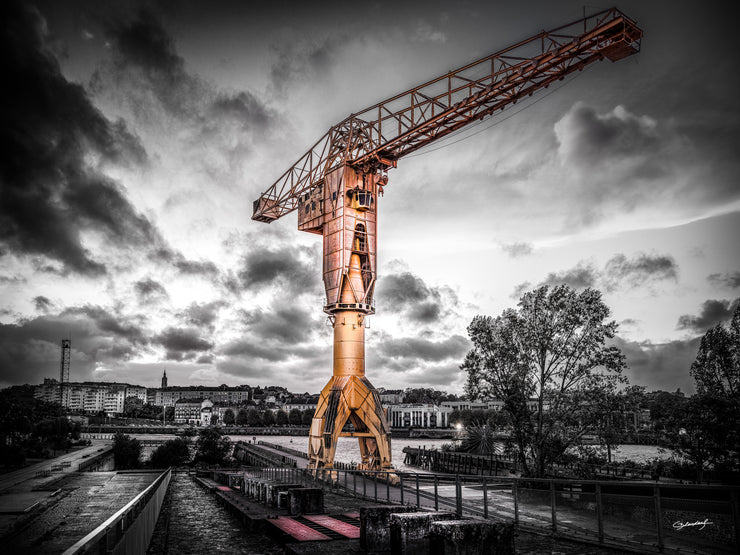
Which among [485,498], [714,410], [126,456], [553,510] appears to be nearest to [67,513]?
[485,498]

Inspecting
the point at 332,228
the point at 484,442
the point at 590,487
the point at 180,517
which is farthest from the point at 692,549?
the point at 484,442

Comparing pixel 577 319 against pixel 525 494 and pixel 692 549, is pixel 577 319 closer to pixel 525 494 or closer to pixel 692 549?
pixel 525 494

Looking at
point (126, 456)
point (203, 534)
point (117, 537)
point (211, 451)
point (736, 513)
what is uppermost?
point (117, 537)

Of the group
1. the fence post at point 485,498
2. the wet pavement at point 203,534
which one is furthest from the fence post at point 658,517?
the wet pavement at point 203,534

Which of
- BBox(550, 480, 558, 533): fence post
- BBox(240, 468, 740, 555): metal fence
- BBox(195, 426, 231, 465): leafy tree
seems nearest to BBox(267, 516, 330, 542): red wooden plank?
BBox(240, 468, 740, 555): metal fence

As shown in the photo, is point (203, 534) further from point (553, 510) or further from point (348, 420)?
point (348, 420)

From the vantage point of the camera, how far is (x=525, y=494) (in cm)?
1445

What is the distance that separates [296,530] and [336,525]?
1490 millimetres

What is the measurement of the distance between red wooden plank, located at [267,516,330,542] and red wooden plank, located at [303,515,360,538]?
1.85ft

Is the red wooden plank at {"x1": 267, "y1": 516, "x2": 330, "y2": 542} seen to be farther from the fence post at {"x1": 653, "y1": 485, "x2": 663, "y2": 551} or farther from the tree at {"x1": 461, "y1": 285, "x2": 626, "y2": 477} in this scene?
the tree at {"x1": 461, "y1": 285, "x2": 626, "y2": 477}

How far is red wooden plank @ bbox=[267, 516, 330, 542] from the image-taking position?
1247cm

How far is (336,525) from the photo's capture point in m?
14.6

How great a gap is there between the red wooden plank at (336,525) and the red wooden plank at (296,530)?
56 cm

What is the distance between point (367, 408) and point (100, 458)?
56618mm
